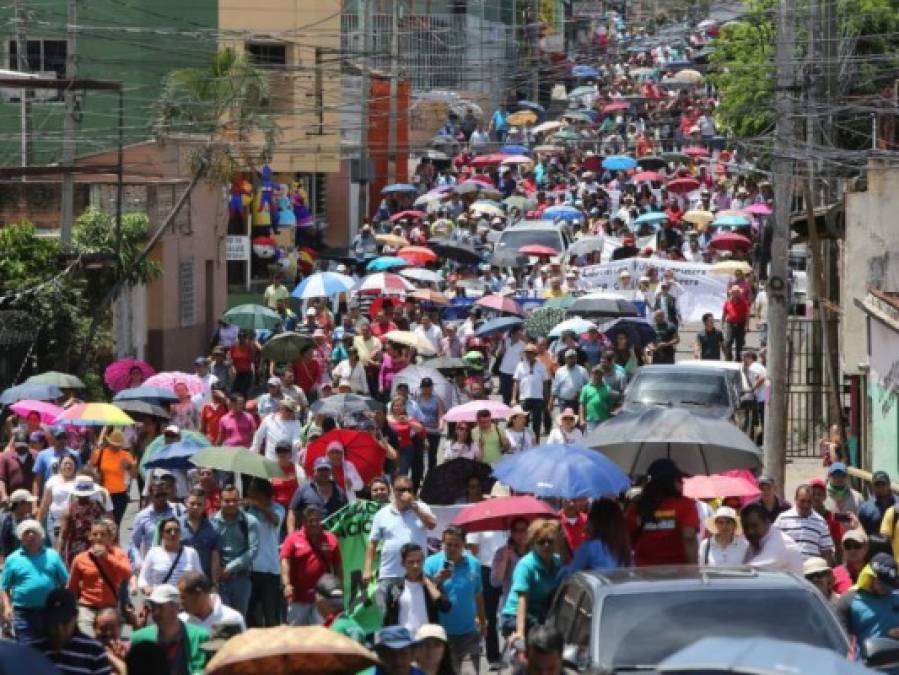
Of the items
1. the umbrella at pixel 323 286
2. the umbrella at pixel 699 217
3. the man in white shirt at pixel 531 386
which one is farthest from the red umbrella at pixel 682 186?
the man in white shirt at pixel 531 386

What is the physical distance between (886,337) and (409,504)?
31.9 ft

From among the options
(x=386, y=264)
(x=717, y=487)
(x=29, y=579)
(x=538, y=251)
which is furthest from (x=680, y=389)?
(x=538, y=251)

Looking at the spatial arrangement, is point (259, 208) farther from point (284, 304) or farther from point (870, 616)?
point (870, 616)

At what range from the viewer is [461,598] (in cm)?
1512

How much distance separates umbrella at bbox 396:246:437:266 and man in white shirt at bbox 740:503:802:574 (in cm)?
2831

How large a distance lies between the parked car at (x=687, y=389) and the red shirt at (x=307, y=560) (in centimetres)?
1111

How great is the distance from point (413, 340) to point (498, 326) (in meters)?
2.40

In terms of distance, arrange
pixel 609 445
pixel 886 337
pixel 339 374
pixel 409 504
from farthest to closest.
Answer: pixel 339 374, pixel 886 337, pixel 609 445, pixel 409 504

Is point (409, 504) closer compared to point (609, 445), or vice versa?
point (409, 504)

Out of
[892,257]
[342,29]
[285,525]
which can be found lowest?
[285,525]

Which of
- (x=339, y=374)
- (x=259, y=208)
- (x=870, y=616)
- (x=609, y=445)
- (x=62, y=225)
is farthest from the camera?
(x=259, y=208)

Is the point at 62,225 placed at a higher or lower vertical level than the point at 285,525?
higher

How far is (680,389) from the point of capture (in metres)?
27.9

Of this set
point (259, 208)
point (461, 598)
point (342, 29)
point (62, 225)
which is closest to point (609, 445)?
point (461, 598)
